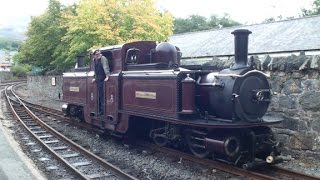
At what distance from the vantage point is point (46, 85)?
98.9ft

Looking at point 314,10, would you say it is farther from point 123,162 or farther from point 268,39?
point 123,162

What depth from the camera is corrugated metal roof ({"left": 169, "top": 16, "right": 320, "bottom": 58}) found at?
19.0 m

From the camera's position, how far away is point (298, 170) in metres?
7.36

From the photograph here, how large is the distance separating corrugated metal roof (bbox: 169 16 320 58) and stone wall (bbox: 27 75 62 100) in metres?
9.05

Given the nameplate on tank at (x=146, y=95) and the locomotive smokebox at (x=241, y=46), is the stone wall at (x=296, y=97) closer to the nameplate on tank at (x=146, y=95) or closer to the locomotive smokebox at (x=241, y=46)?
the locomotive smokebox at (x=241, y=46)

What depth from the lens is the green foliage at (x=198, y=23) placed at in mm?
50531

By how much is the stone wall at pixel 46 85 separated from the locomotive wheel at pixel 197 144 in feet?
59.2

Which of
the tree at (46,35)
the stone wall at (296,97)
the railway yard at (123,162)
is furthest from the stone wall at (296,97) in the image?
the tree at (46,35)

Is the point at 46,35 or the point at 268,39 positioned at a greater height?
the point at 46,35

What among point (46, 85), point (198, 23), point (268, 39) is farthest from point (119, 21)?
point (198, 23)

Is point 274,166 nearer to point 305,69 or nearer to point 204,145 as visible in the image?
point 204,145

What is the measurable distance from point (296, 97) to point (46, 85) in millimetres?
24652

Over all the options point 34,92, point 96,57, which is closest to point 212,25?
point 34,92

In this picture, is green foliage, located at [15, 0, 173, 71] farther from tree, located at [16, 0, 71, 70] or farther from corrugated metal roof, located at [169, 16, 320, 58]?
tree, located at [16, 0, 71, 70]
